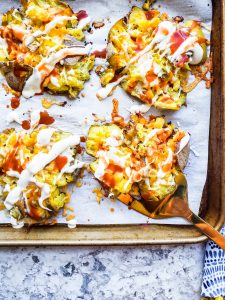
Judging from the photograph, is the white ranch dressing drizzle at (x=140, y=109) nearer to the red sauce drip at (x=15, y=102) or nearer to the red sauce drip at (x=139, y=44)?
the red sauce drip at (x=139, y=44)

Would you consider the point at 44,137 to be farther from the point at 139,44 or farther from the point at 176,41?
the point at 176,41

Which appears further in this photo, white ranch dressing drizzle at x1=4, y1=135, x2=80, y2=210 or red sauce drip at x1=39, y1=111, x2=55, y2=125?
red sauce drip at x1=39, y1=111, x2=55, y2=125

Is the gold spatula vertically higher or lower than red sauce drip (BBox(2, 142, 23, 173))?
lower

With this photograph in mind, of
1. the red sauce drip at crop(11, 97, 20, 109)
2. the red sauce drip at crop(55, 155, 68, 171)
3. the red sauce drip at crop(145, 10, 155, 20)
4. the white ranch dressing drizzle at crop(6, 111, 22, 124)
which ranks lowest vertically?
the red sauce drip at crop(55, 155, 68, 171)

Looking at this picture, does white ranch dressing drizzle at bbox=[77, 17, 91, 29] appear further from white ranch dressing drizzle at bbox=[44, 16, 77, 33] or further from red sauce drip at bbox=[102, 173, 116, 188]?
red sauce drip at bbox=[102, 173, 116, 188]

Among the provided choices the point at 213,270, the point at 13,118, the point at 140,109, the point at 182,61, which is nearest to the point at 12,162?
the point at 13,118

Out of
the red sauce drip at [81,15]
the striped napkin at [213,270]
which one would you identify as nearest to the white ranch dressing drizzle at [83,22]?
the red sauce drip at [81,15]

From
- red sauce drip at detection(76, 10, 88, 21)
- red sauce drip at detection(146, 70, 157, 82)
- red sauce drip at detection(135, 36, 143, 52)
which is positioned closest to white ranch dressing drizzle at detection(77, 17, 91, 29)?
red sauce drip at detection(76, 10, 88, 21)
